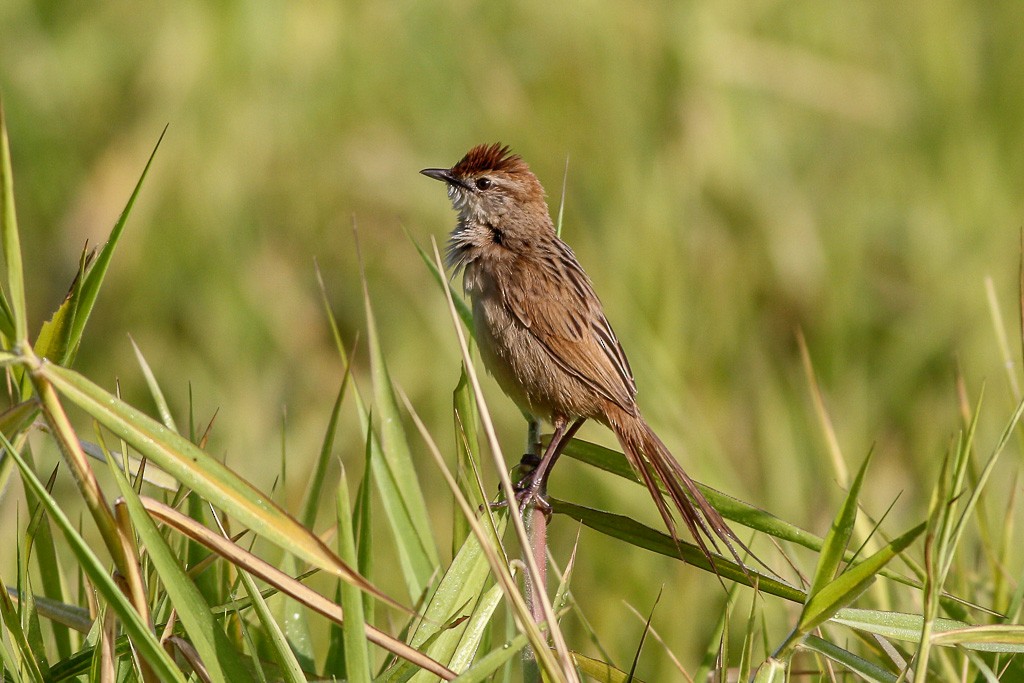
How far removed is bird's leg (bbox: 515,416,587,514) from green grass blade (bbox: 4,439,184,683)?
0.82 m

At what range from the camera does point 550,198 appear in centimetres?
549

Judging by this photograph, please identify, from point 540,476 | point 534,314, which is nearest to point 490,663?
point 540,476

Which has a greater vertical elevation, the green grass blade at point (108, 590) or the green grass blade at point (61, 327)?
the green grass blade at point (61, 327)

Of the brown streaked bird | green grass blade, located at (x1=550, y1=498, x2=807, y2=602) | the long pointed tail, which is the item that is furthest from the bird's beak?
green grass blade, located at (x1=550, y1=498, x2=807, y2=602)

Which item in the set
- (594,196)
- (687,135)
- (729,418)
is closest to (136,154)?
(594,196)

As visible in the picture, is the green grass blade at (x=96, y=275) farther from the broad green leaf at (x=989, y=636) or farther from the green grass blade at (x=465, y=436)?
the broad green leaf at (x=989, y=636)

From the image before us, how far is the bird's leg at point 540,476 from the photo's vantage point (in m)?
2.39

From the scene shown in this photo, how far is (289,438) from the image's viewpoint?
4914mm

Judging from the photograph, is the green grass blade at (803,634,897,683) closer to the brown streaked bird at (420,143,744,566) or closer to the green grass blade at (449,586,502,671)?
the green grass blade at (449,586,502,671)

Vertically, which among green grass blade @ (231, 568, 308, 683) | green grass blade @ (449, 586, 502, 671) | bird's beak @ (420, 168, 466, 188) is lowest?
green grass blade @ (231, 568, 308, 683)

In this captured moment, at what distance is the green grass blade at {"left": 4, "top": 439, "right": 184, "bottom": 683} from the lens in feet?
5.40

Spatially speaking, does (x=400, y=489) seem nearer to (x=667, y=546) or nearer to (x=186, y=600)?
(x=667, y=546)

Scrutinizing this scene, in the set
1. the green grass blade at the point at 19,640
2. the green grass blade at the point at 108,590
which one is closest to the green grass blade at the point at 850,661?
the green grass blade at the point at 108,590

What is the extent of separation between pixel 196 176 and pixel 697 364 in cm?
232
